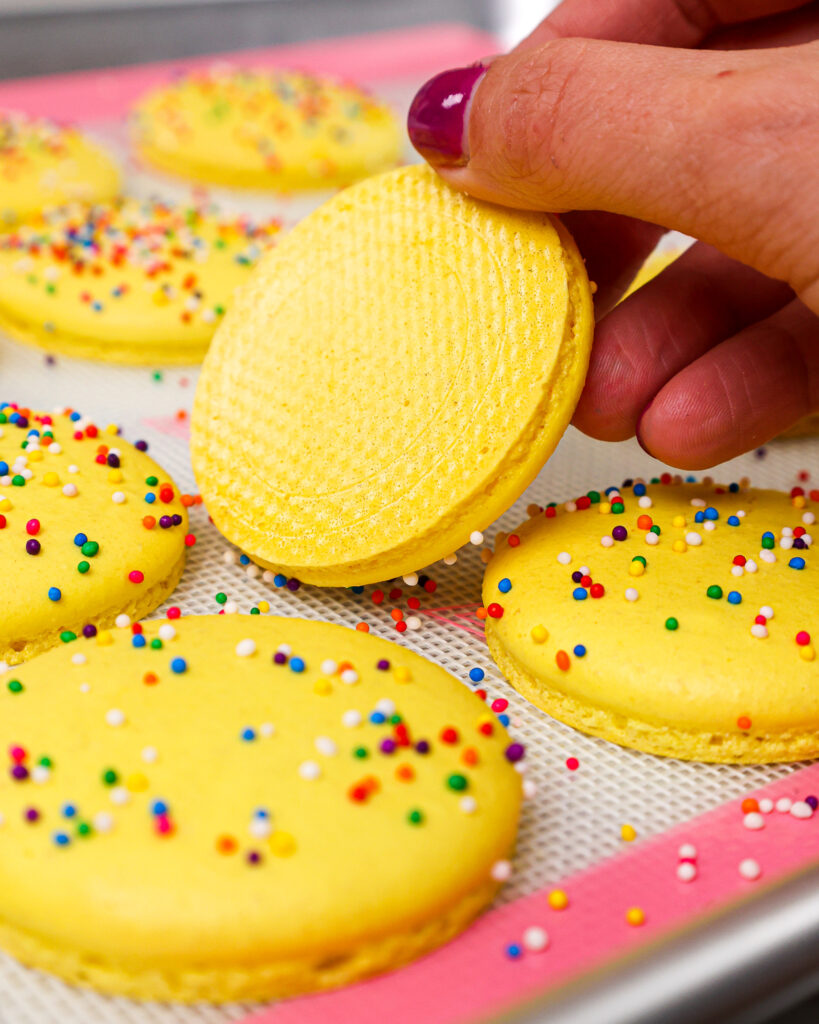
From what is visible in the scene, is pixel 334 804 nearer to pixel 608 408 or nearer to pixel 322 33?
pixel 608 408

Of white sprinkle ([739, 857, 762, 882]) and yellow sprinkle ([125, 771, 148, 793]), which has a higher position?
yellow sprinkle ([125, 771, 148, 793])

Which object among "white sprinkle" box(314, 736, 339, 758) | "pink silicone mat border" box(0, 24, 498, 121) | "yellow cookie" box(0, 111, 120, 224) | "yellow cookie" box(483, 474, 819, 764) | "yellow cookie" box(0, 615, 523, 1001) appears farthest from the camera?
"pink silicone mat border" box(0, 24, 498, 121)

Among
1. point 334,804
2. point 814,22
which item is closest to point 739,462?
point 814,22

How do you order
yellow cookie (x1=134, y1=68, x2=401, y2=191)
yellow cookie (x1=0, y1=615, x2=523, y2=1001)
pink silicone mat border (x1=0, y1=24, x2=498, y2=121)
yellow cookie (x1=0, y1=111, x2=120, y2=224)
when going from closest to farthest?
yellow cookie (x1=0, y1=615, x2=523, y2=1001) → yellow cookie (x1=0, y1=111, x2=120, y2=224) → yellow cookie (x1=134, y1=68, x2=401, y2=191) → pink silicone mat border (x1=0, y1=24, x2=498, y2=121)

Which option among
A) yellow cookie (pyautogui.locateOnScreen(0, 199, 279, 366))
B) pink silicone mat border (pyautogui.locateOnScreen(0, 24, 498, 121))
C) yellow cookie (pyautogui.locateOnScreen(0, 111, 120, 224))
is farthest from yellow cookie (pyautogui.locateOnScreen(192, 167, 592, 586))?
pink silicone mat border (pyautogui.locateOnScreen(0, 24, 498, 121))

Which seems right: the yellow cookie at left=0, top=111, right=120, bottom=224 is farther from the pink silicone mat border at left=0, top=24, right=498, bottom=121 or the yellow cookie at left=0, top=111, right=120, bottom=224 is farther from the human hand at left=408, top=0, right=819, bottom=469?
the human hand at left=408, top=0, right=819, bottom=469

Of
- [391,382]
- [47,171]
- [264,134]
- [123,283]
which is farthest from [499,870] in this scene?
[264,134]

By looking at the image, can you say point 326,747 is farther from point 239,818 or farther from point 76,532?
point 76,532
